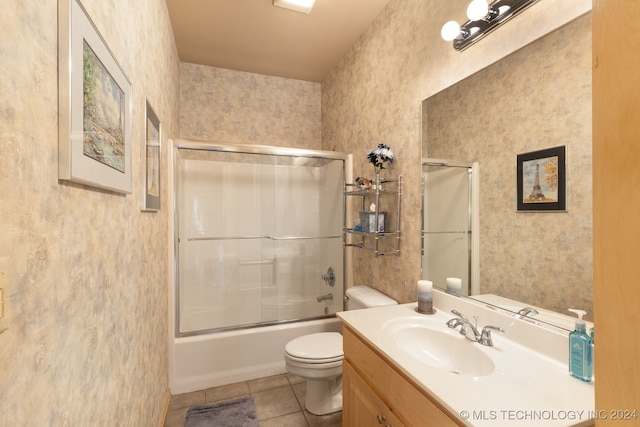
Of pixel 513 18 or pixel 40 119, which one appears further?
pixel 513 18

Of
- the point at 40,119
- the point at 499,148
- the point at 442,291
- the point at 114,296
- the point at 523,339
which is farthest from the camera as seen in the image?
the point at 442,291

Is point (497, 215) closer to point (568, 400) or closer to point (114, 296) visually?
point (568, 400)

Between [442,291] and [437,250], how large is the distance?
0.73ft

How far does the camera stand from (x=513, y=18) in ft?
3.84

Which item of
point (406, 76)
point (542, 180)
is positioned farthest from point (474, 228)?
point (406, 76)

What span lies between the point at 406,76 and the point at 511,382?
1684 mm

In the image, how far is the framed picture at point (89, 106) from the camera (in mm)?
598

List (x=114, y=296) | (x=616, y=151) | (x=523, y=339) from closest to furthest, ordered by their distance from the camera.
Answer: (x=616, y=151)
(x=114, y=296)
(x=523, y=339)

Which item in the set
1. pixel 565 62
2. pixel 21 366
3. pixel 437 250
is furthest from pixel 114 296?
pixel 565 62

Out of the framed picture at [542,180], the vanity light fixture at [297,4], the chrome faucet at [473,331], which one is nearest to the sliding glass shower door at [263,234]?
the vanity light fixture at [297,4]

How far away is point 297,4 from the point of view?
197 cm

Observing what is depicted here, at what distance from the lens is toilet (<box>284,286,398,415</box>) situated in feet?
5.68

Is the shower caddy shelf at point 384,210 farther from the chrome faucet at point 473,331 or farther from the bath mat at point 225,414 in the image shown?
the bath mat at point 225,414

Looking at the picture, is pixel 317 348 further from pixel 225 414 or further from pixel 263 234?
pixel 263 234
